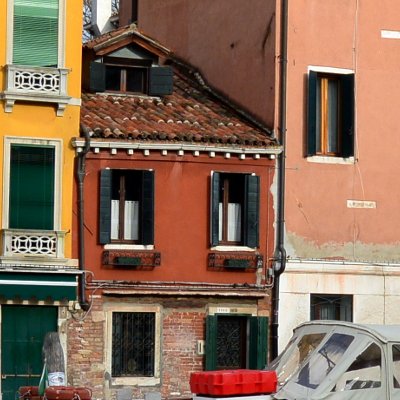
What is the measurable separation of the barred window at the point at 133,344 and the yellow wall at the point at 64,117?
1688mm

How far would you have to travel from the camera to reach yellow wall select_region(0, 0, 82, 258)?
24656 mm

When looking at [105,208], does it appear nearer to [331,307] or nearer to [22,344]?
[22,344]

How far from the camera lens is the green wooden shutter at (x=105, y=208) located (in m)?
24.9

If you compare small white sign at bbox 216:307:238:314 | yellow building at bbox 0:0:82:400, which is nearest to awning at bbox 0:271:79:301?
yellow building at bbox 0:0:82:400

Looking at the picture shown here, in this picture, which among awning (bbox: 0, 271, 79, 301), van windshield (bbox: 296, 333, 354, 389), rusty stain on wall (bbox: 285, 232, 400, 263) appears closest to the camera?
van windshield (bbox: 296, 333, 354, 389)

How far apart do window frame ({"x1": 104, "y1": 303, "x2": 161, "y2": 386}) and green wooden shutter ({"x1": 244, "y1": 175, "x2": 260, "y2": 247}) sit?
7.39 ft

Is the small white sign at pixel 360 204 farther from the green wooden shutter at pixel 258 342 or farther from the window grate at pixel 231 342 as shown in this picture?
the window grate at pixel 231 342

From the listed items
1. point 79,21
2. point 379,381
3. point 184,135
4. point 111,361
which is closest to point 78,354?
point 111,361

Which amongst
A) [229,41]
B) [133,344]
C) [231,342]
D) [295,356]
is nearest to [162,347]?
[133,344]

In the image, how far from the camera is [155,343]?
2522 cm

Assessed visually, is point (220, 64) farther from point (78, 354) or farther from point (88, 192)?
point (78, 354)

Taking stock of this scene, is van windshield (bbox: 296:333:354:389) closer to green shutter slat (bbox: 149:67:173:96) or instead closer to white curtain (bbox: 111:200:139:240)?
white curtain (bbox: 111:200:139:240)

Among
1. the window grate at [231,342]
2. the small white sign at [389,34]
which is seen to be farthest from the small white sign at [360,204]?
the small white sign at [389,34]

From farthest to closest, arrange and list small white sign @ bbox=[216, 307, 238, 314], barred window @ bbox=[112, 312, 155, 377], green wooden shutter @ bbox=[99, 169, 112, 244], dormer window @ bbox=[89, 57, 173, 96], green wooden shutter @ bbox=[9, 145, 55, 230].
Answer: dormer window @ bbox=[89, 57, 173, 96]
small white sign @ bbox=[216, 307, 238, 314]
barred window @ bbox=[112, 312, 155, 377]
green wooden shutter @ bbox=[99, 169, 112, 244]
green wooden shutter @ bbox=[9, 145, 55, 230]
